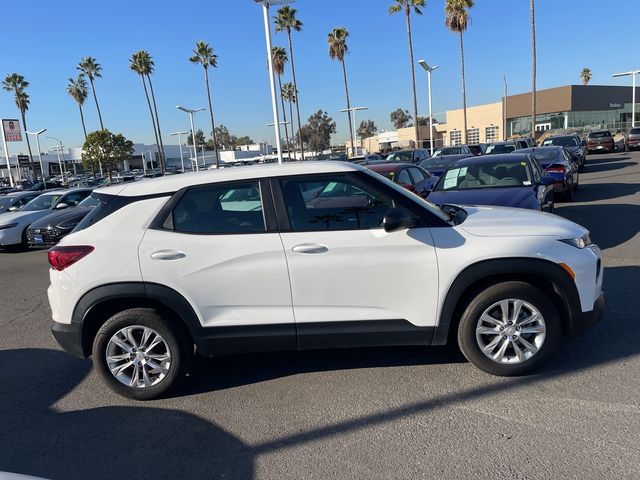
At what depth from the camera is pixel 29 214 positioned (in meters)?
13.2

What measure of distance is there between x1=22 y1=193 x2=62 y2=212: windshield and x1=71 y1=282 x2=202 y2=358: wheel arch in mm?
12102

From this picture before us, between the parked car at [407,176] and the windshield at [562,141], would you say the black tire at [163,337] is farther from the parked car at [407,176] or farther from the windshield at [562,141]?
the windshield at [562,141]

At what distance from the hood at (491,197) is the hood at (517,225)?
3.28 m

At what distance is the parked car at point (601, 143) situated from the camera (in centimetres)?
3444

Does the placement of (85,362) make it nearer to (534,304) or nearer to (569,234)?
(534,304)

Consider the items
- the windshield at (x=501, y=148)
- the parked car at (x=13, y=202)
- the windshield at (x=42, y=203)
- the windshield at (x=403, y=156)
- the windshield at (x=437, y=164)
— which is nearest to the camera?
the windshield at (x=42, y=203)

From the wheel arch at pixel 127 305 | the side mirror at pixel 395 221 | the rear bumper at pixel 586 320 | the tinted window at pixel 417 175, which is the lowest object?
the rear bumper at pixel 586 320

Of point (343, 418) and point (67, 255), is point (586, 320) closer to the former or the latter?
point (343, 418)

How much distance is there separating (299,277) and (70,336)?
185 centimetres

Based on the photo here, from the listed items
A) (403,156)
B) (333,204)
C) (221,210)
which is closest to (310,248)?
(333,204)

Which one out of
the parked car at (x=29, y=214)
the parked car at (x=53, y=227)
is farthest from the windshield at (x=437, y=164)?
the parked car at (x=29, y=214)

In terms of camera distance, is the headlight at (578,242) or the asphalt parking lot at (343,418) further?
the headlight at (578,242)

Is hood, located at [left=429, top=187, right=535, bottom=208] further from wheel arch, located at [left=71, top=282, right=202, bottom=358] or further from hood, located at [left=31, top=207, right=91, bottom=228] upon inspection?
hood, located at [left=31, top=207, right=91, bottom=228]

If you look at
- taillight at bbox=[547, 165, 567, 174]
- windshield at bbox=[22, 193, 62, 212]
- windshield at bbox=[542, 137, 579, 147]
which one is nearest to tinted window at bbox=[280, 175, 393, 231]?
taillight at bbox=[547, 165, 567, 174]
